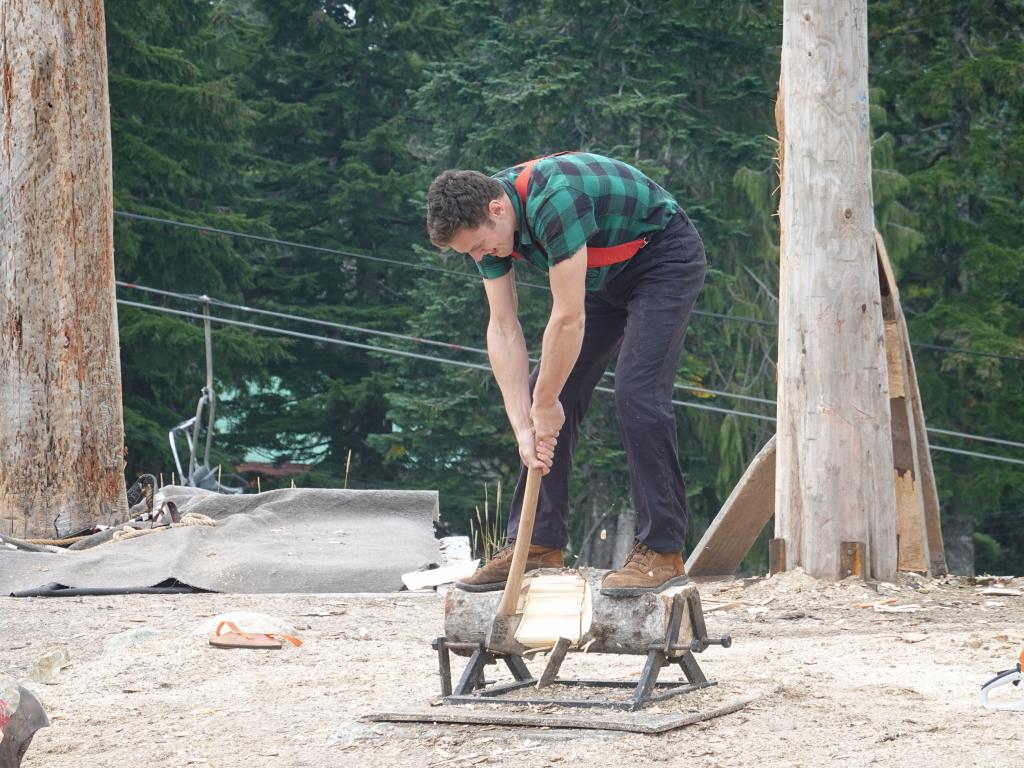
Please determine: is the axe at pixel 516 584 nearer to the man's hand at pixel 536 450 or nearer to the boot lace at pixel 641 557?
the man's hand at pixel 536 450

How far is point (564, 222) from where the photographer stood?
3748mm

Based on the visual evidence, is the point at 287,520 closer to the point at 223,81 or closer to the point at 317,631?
the point at 317,631

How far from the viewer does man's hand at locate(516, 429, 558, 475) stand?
13.0 feet

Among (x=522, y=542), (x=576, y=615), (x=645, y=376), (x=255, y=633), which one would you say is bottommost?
(x=255, y=633)

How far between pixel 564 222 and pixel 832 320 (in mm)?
3728

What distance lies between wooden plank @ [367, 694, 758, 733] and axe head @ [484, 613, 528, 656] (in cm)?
20

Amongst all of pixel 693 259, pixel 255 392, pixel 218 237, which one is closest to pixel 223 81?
pixel 218 237

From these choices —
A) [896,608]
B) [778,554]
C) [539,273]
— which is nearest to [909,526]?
[778,554]

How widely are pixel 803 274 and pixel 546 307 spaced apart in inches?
469

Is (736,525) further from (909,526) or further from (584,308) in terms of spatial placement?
(584,308)

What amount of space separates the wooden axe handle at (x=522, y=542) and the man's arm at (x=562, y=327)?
26 cm

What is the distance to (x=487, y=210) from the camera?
3814 mm

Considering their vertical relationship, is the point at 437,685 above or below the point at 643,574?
below

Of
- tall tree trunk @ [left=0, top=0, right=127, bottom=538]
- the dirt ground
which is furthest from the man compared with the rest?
tall tree trunk @ [left=0, top=0, right=127, bottom=538]
